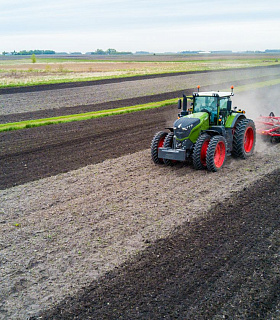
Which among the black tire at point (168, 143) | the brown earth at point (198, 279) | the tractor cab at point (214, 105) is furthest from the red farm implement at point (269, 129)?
the brown earth at point (198, 279)

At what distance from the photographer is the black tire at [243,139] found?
12.7m

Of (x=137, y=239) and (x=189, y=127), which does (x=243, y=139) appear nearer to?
(x=189, y=127)

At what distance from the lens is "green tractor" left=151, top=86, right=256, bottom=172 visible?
11.5 metres

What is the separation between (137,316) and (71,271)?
168 cm

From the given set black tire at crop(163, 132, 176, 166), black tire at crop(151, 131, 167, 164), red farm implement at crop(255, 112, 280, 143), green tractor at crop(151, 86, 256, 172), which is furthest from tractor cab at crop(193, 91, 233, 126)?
red farm implement at crop(255, 112, 280, 143)

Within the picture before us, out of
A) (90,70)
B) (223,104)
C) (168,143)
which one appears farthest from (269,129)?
(90,70)

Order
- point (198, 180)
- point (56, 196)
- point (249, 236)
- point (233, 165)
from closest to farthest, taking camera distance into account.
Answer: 1. point (249, 236)
2. point (56, 196)
3. point (198, 180)
4. point (233, 165)

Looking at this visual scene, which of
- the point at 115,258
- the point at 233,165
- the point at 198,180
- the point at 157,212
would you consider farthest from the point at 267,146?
the point at 115,258

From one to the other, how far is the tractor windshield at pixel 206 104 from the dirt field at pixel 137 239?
199 cm

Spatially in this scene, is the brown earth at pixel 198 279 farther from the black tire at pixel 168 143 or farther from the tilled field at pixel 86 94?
the tilled field at pixel 86 94

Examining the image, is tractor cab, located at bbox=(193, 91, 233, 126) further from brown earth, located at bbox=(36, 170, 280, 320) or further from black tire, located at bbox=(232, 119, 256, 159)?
brown earth, located at bbox=(36, 170, 280, 320)

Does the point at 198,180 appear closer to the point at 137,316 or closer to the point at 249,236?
the point at 249,236

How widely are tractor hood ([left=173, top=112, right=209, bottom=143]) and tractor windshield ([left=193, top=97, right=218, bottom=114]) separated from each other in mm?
641

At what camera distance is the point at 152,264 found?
674 cm
